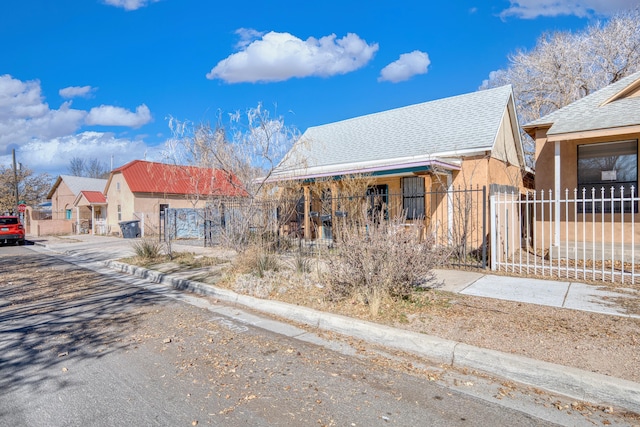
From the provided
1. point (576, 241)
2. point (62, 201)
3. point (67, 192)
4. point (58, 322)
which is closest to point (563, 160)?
point (576, 241)

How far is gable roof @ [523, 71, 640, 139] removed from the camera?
8867 mm

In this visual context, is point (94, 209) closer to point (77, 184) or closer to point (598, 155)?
point (77, 184)

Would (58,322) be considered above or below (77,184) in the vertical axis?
below

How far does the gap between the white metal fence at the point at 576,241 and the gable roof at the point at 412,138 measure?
312 centimetres

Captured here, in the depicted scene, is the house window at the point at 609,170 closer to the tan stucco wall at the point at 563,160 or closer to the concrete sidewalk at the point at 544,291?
the tan stucco wall at the point at 563,160

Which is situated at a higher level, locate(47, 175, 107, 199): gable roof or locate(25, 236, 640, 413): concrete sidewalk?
locate(47, 175, 107, 199): gable roof

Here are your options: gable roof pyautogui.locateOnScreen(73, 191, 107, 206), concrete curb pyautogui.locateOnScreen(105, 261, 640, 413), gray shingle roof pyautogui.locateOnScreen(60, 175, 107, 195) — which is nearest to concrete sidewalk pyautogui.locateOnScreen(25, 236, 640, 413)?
concrete curb pyautogui.locateOnScreen(105, 261, 640, 413)

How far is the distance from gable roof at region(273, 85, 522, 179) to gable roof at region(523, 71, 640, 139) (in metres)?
2.21

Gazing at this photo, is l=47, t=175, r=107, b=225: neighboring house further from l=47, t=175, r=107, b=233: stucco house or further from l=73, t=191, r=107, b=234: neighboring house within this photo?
l=73, t=191, r=107, b=234: neighboring house

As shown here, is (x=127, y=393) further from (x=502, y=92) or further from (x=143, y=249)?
(x=502, y=92)

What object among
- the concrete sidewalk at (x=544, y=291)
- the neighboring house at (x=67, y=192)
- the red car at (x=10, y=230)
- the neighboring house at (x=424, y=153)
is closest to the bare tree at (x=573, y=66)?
the neighboring house at (x=424, y=153)

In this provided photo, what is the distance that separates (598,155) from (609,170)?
0.48 metres

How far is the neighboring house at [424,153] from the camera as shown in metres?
12.5

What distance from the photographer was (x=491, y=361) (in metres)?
3.95
